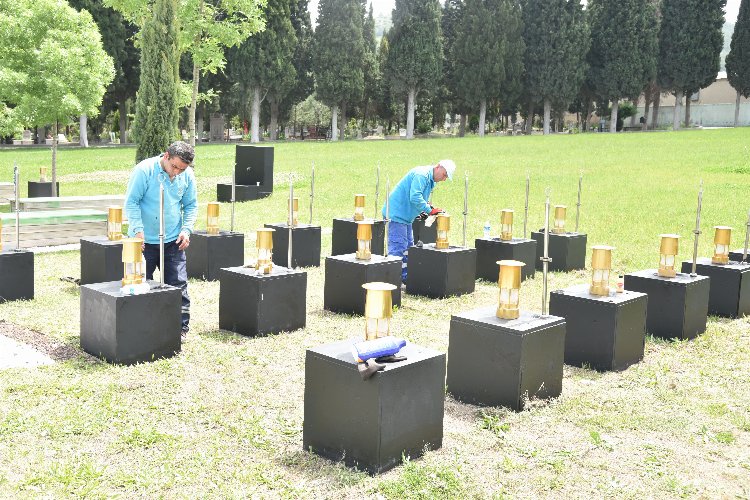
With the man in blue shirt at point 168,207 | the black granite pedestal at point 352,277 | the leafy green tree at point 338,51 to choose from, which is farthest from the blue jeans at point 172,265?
the leafy green tree at point 338,51

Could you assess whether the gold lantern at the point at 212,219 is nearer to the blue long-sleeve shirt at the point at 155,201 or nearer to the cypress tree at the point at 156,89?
the blue long-sleeve shirt at the point at 155,201

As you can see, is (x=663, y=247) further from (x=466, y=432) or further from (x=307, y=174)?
(x=307, y=174)

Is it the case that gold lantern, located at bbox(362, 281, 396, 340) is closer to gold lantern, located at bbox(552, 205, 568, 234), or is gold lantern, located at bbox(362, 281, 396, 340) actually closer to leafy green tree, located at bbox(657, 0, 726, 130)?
gold lantern, located at bbox(552, 205, 568, 234)

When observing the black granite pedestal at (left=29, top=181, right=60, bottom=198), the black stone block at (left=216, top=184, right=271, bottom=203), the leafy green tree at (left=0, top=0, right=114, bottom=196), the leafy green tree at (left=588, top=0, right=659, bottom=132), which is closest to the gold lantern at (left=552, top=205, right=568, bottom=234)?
the black stone block at (left=216, top=184, right=271, bottom=203)

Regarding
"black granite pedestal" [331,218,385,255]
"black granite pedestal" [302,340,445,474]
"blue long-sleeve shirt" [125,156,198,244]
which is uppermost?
"blue long-sleeve shirt" [125,156,198,244]

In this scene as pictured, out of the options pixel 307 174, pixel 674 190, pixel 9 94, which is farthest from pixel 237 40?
pixel 674 190

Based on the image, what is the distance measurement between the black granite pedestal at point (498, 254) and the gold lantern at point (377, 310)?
5167 mm

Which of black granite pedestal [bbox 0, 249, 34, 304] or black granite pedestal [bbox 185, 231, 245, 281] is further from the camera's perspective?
black granite pedestal [bbox 185, 231, 245, 281]

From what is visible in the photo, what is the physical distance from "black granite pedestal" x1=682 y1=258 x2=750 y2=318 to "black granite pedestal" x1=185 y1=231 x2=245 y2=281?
512 centimetres

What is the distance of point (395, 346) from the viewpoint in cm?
390

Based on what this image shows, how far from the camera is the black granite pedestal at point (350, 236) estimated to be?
10172 mm

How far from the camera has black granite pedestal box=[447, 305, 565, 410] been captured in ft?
15.4

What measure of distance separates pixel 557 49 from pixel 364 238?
146 feet

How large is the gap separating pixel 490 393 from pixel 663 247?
2687 millimetres
